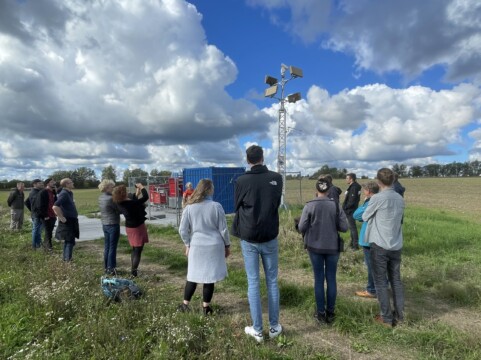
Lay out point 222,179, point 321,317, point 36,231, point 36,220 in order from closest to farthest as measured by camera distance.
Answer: point 321,317
point 36,220
point 36,231
point 222,179

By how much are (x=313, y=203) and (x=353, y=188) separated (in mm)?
4192

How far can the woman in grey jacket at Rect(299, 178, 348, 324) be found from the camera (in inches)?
160

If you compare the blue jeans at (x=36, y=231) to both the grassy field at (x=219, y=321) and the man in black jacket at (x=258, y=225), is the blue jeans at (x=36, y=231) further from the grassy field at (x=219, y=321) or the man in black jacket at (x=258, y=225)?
the man in black jacket at (x=258, y=225)

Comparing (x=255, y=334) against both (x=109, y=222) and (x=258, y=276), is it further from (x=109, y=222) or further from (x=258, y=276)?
(x=109, y=222)

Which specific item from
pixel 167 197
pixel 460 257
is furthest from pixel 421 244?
pixel 167 197

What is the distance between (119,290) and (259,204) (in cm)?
225

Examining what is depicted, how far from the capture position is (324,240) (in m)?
4.05

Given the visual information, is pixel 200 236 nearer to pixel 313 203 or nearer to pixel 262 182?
pixel 262 182

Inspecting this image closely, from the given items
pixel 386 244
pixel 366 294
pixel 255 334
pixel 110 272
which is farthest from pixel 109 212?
pixel 386 244

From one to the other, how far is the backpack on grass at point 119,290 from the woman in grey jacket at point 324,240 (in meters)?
2.35

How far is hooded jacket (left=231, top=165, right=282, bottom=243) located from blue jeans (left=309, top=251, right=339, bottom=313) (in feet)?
2.96

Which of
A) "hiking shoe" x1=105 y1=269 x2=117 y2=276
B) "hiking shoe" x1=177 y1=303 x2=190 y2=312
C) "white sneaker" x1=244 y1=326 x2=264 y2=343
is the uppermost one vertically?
"hiking shoe" x1=177 y1=303 x2=190 y2=312

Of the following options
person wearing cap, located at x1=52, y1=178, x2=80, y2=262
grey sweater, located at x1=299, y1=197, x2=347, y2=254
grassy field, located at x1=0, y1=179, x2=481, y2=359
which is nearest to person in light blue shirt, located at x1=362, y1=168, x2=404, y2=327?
grassy field, located at x1=0, y1=179, x2=481, y2=359

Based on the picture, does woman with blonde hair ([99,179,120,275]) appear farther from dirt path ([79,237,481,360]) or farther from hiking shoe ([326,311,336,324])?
hiking shoe ([326,311,336,324])
